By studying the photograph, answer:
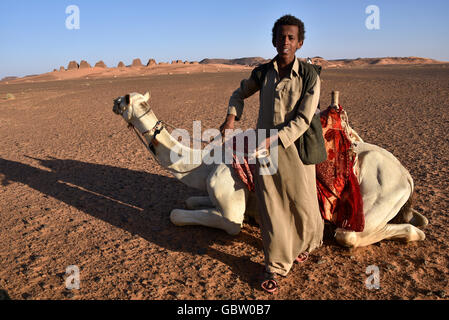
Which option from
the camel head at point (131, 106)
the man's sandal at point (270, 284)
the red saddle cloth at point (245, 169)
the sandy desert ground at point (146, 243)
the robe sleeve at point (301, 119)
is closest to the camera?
the robe sleeve at point (301, 119)

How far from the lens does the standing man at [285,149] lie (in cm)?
279

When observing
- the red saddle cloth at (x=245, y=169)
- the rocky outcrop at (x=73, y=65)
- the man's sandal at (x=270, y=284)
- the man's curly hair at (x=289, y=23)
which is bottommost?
the man's sandal at (x=270, y=284)

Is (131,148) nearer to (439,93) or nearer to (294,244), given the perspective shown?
(294,244)

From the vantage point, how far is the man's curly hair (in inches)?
110

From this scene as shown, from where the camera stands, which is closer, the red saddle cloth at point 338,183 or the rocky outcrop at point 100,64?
the red saddle cloth at point 338,183

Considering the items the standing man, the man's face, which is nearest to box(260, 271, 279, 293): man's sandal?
the standing man

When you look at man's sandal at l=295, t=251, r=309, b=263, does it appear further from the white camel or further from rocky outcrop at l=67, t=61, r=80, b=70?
rocky outcrop at l=67, t=61, r=80, b=70

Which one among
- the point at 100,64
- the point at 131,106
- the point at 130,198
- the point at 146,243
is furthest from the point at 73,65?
the point at 146,243

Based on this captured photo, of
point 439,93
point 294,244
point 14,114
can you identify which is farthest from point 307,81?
point 439,93

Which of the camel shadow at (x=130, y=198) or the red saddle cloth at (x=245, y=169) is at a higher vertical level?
the red saddle cloth at (x=245, y=169)

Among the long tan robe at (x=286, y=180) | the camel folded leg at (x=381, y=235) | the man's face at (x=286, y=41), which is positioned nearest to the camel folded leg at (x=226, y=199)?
the long tan robe at (x=286, y=180)

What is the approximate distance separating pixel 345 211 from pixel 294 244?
0.69 m

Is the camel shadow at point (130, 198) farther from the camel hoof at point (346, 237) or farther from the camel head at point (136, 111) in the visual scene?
the camel head at point (136, 111)

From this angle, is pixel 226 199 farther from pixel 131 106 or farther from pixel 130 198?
pixel 130 198
